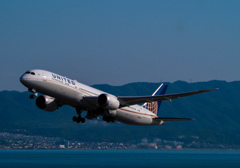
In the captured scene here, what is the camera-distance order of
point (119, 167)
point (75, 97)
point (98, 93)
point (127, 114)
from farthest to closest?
point (119, 167)
point (127, 114)
point (98, 93)
point (75, 97)

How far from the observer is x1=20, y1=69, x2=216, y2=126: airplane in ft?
173

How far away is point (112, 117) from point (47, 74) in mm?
13007

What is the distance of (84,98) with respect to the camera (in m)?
56.8

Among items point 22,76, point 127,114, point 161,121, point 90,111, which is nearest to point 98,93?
point 90,111

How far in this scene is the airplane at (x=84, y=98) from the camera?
52688 millimetres

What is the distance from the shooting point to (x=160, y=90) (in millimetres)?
80250

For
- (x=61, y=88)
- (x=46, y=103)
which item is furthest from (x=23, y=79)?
(x=46, y=103)

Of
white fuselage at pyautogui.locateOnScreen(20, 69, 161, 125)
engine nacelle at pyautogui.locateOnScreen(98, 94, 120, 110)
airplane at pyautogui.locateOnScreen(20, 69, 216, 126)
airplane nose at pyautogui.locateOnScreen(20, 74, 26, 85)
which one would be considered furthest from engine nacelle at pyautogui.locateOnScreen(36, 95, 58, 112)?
airplane nose at pyautogui.locateOnScreen(20, 74, 26, 85)

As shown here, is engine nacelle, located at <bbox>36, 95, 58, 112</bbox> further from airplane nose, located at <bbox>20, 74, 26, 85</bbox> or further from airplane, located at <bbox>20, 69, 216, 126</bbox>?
airplane nose, located at <bbox>20, 74, 26, 85</bbox>

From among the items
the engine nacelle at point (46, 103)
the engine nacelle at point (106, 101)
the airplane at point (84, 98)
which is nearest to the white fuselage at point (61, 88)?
the airplane at point (84, 98)

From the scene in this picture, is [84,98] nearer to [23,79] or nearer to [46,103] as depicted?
[46,103]

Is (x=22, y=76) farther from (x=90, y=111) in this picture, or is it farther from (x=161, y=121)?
(x=161, y=121)

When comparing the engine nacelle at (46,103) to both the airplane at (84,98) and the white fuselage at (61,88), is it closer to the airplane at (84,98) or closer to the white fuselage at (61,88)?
the airplane at (84,98)

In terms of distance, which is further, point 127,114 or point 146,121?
point 146,121
